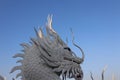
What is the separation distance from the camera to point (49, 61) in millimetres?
10281

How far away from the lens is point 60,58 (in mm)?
10344

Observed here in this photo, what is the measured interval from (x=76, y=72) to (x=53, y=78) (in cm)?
82

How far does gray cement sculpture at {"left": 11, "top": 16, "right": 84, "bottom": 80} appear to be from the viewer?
1021cm

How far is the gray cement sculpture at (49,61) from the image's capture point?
33.5 feet

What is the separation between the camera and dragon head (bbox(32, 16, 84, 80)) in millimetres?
10281

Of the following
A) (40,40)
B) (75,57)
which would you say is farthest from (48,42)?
(75,57)

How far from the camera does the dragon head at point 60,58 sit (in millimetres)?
10281

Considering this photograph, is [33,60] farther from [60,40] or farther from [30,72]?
[60,40]

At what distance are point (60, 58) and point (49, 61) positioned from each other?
1.28 feet

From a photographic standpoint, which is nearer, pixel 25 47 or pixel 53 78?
pixel 53 78

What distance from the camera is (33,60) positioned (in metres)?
10.3

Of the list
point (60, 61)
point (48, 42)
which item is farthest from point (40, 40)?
point (60, 61)

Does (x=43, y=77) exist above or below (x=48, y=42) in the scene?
below

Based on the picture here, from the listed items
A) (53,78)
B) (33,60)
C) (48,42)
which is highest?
(48,42)
